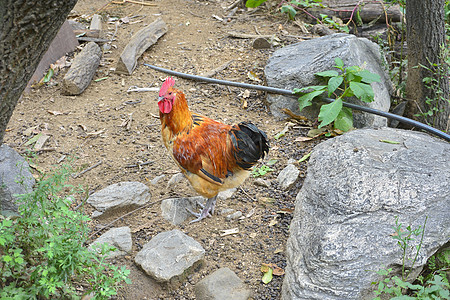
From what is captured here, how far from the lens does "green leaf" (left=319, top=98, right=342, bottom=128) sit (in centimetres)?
474

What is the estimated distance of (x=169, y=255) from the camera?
11.5 feet

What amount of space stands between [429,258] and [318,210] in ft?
3.17

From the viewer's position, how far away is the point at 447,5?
23.9ft

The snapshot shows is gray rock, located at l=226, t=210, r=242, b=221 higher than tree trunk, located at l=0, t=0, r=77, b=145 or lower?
lower

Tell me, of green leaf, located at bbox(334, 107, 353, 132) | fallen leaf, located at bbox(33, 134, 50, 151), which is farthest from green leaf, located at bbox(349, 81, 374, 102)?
fallen leaf, located at bbox(33, 134, 50, 151)

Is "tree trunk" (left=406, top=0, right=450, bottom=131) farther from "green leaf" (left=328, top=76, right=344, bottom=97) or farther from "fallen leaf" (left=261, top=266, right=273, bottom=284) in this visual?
"fallen leaf" (left=261, top=266, right=273, bottom=284)

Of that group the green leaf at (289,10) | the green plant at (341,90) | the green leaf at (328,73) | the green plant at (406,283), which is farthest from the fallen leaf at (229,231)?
the green leaf at (289,10)

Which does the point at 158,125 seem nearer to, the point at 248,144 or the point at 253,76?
the point at 253,76

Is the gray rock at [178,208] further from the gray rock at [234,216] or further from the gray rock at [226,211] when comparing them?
the gray rock at [234,216]

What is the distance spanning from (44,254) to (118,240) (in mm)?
1078

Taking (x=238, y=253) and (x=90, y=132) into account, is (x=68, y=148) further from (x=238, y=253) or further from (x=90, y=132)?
(x=238, y=253)

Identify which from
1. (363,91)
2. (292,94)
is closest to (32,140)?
(292,94)

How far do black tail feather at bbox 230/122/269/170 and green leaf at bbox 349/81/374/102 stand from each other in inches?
62.9

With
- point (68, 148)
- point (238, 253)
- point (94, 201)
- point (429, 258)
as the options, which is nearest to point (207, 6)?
point (68, 148)
